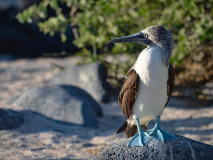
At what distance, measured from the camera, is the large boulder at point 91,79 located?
6.39 meters

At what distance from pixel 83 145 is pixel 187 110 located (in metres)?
2.27

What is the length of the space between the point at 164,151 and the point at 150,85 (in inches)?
24.5

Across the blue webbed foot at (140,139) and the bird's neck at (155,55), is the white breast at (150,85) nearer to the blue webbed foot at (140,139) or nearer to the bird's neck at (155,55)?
the bird's neck at (155,55)

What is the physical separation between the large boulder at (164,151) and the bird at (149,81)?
0.17ft

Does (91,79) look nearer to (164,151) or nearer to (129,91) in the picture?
(129,91)

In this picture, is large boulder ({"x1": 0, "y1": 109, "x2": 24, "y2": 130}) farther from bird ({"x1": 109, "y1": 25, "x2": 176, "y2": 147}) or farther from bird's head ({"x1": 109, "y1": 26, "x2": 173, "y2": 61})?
bird's head ({"x1": 109, "y1": 26, "x2": 173, "y2": 61})

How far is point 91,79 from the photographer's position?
6500 mm

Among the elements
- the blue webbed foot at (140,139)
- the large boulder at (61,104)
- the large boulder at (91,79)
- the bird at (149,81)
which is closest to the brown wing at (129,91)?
the bird at (149,81)

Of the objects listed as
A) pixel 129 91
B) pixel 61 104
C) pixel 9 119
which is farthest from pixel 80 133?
pixel 129 91

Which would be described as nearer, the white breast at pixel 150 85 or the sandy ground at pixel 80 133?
the white breast at pixel 150 85

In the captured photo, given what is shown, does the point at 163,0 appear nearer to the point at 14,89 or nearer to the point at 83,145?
the point at 83,145

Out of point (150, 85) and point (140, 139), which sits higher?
point (150, 85)

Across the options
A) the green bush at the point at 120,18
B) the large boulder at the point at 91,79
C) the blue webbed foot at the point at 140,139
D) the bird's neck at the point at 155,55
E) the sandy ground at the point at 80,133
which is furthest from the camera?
the large boulder at the point at 91,79

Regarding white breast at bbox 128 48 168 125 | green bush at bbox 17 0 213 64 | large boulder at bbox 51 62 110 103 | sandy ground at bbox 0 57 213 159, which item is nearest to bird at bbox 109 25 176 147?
white breast at bbox 128 48 168 125
